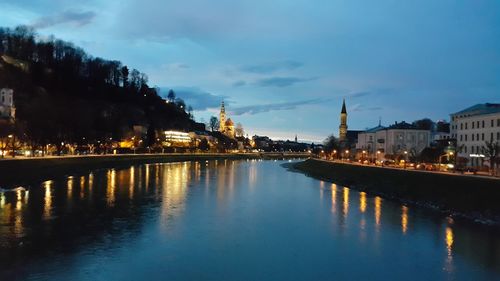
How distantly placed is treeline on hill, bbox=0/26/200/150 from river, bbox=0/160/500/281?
48.9 m

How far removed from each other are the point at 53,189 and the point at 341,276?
118 feet

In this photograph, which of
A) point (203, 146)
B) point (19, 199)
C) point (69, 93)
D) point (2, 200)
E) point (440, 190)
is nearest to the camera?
point (2, 200)

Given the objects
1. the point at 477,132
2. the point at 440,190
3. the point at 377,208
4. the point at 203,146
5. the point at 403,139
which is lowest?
the point at 377,208

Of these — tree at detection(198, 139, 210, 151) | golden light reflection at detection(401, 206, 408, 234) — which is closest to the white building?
golden light reflection at detection(401, 206, 408, 234)

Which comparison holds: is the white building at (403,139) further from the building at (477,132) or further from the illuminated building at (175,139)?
the illuminated building at (175,139)

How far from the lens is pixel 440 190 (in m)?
38.4

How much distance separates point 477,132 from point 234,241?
56.8 m

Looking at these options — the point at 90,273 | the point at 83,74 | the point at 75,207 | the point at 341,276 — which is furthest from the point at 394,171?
the point at 83,74

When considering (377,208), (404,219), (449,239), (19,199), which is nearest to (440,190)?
(377,208)

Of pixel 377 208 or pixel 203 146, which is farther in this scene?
pixel 203 146

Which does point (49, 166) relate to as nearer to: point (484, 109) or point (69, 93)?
point (484, 109)

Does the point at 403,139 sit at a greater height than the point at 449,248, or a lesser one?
greater

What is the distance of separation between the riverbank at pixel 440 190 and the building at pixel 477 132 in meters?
18.8

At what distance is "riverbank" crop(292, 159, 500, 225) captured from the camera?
3162 centimetres
